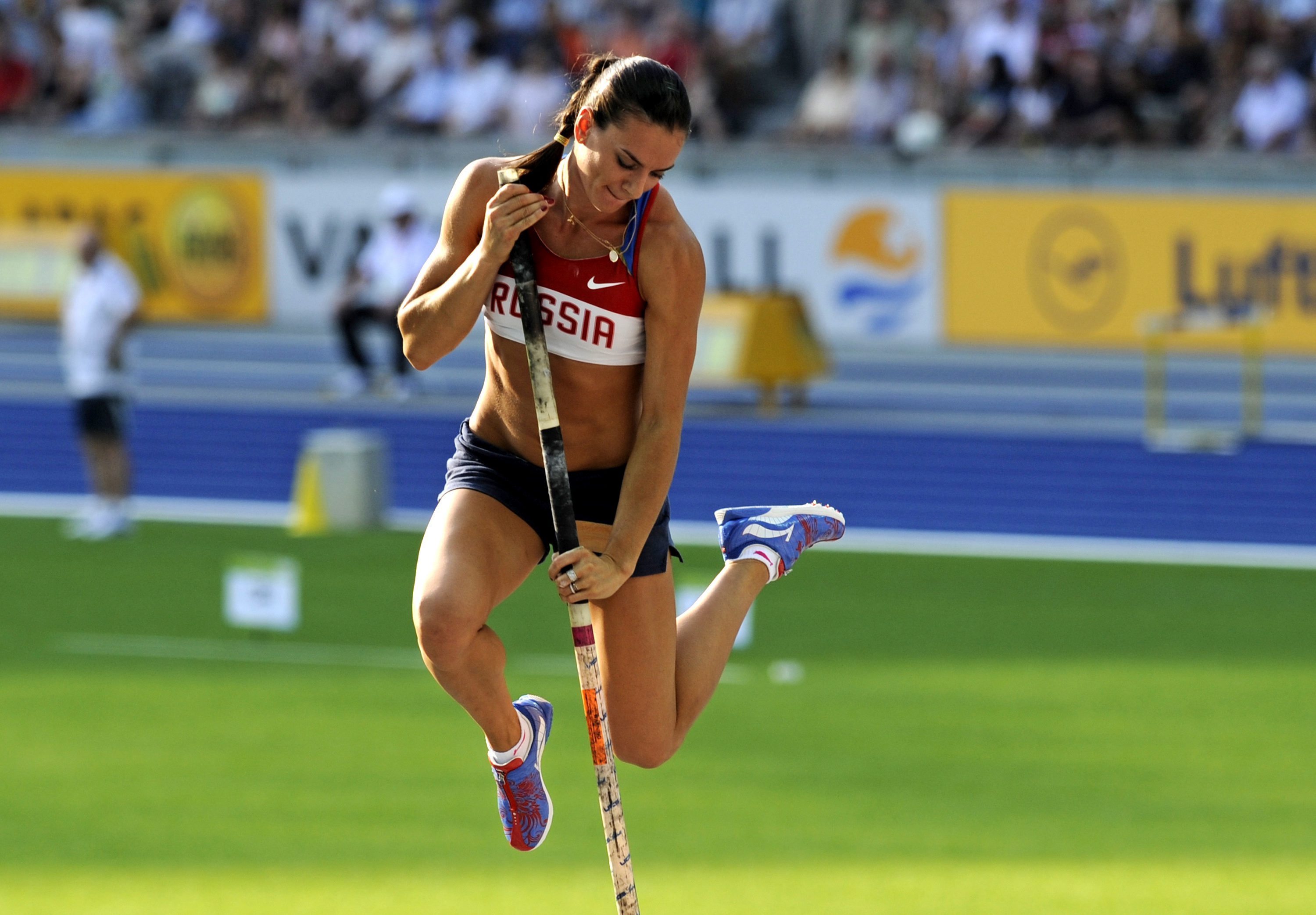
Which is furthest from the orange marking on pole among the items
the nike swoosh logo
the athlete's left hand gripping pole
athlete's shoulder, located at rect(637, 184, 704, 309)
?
the nike swoosh logo

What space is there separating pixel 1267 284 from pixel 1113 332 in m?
1.29

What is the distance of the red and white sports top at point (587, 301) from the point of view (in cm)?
421

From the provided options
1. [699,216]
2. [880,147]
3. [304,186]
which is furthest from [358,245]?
[880,147]

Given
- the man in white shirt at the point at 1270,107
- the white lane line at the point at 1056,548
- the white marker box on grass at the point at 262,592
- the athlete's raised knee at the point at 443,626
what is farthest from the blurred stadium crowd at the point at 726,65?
the athlete's raised knee at the point at 443,626

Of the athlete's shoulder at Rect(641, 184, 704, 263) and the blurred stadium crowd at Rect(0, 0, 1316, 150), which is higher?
the athlete's shoulder at Rect(641, 184, 704, 263)

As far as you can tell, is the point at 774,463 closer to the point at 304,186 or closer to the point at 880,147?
the point at 880,147

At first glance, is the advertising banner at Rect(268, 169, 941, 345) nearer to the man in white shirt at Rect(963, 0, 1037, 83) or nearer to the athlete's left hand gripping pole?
the man in white shirt at Rect(963, 0, 1037, 83)

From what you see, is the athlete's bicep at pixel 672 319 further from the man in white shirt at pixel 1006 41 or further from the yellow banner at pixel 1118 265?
the man in white shirt at pixel 1006 41

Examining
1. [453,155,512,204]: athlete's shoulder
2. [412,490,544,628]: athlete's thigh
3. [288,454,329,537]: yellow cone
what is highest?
[453,155,512,204]: athlete's shoulder

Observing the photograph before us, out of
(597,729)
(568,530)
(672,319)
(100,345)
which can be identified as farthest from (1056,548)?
(568,530)

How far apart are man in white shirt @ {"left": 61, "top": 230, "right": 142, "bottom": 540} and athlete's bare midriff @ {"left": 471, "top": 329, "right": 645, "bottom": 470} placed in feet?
28.8

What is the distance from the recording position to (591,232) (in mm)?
4195

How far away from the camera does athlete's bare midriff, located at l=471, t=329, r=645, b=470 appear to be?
14.3 feet

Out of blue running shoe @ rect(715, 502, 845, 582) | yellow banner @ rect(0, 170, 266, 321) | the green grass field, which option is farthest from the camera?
yellow banner @ rect(0, 170, 266, 321)
